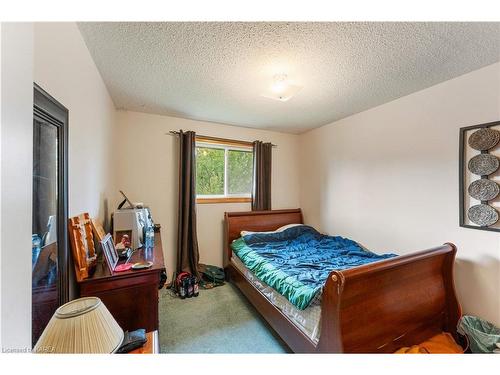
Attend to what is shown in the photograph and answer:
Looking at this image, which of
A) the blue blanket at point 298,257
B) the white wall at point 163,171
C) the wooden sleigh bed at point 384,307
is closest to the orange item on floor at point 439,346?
the wooden sleigh bed at point 384,307

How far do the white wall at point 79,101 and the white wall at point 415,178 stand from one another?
284 centimetres

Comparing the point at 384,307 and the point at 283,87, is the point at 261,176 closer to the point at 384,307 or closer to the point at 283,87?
the point at 283,87

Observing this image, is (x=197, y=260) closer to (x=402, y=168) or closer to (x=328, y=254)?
(x=328, y=254)

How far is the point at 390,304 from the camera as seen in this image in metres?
1.41

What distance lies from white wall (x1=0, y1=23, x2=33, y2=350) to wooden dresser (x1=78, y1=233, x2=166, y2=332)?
38.8 inches

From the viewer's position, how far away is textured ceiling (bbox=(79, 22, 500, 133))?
1325mm

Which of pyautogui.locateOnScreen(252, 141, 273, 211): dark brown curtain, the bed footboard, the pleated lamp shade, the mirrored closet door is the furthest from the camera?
pyautogui.locateOnScreen(252, 141, 273, 211): dark brown curtain

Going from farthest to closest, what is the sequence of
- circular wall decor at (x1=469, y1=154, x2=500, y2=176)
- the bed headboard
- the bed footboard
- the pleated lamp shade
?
the bed headboard → circular wall decor at (x1=469, y1=154, x2=500, y2=176) → the bed footboard → the pleated lamp shade

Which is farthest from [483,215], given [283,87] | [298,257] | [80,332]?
[80,332]

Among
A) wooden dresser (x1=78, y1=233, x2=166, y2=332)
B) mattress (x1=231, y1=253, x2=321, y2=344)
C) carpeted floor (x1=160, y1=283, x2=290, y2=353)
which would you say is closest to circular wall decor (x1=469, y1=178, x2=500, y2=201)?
mattress (x1=231, y1=253, x2=321, y2=344)

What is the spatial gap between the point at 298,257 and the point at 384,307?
1.06 m

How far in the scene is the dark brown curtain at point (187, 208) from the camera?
287 cm

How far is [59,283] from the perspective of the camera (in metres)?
1.12

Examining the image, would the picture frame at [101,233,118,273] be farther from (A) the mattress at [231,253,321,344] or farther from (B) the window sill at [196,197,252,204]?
(B) the window sill at [196,197,252,204]
